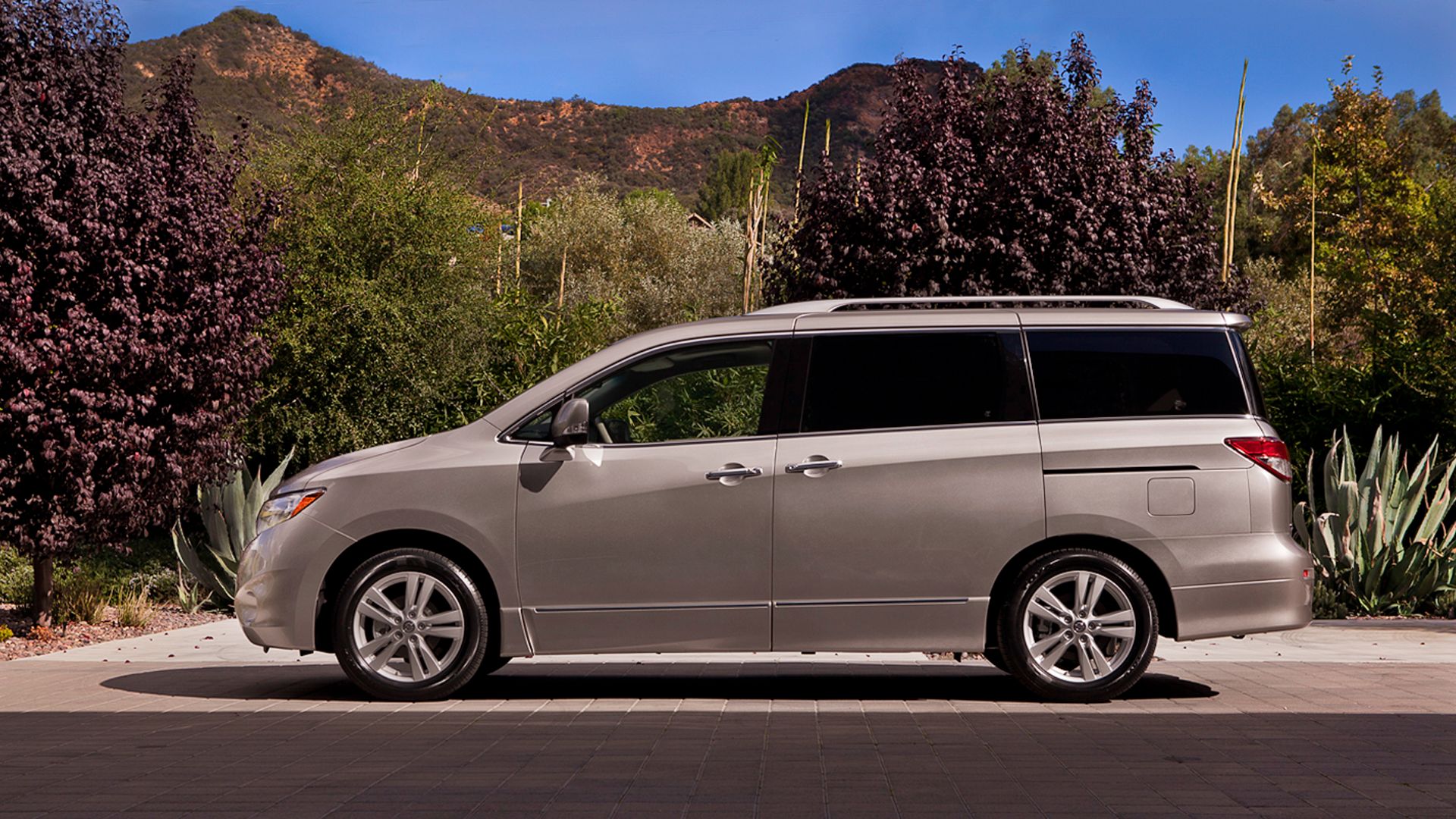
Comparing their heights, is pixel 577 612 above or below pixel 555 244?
below

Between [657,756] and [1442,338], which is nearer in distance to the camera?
[657,756]

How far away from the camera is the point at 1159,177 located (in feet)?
54.2

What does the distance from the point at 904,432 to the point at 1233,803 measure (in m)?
3.19

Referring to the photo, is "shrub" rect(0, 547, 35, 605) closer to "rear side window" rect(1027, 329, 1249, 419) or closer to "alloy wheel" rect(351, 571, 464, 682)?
"alloy wheel" rect(351, 571, 464, 682)

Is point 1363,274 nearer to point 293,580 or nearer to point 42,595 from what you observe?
point 42,595

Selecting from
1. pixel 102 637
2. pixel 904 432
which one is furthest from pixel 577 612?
pixel 102 637

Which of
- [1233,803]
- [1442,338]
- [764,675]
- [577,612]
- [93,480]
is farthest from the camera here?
[1442,338]

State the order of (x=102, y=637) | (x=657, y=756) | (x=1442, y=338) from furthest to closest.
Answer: (x=1442, y=338) → (x=102, y=637) → (x=657, y=756)

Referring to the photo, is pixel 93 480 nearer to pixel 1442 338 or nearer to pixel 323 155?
pixel 323 155

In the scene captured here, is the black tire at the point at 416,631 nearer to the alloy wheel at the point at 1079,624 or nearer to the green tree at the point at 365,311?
the alloy wheel at the point at 1079,624

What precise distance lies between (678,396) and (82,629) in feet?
21.4

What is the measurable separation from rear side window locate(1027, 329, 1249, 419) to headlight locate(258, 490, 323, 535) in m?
4.05

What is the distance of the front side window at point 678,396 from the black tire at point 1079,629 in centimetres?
173

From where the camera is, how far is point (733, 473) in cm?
826
